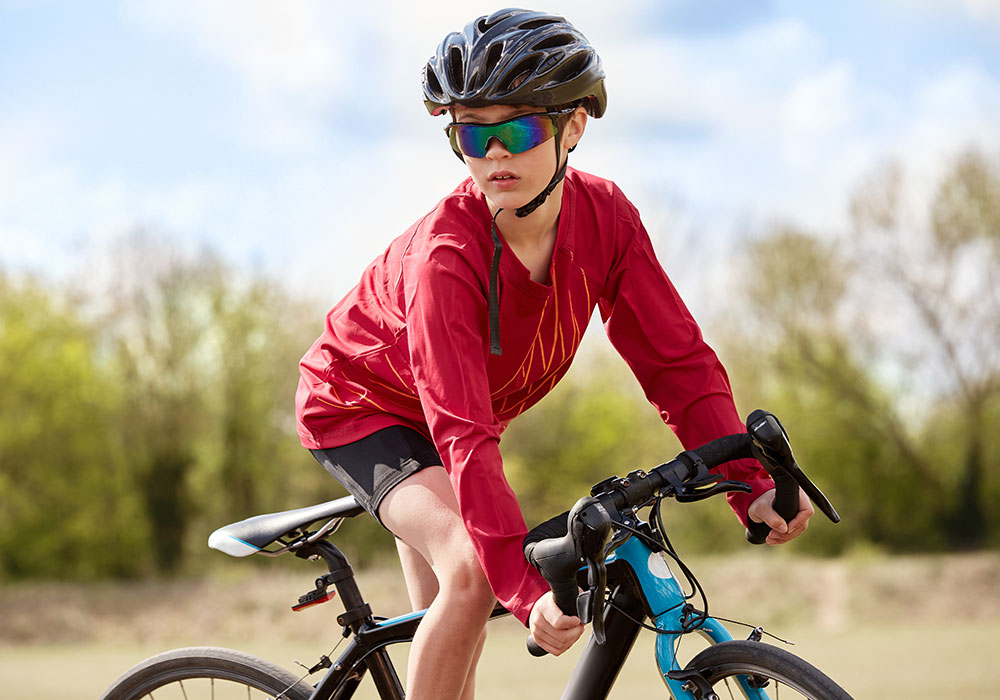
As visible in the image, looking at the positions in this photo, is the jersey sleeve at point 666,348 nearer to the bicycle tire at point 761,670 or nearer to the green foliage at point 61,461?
the bicycle tire at point 761,670

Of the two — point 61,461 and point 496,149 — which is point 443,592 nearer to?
point 496,149

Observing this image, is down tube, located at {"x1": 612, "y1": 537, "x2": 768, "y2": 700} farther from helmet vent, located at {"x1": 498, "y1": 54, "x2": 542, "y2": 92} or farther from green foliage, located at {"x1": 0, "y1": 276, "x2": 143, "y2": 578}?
green foliage, located at {"x1": 0, "y1": 276, "x2": 143, "y2": 578}

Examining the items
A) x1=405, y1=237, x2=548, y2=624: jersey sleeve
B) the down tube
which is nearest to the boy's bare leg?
x1=405, y1=237, x2=548, y2=624: jersey sleeve

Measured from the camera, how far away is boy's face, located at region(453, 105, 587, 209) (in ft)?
6.33

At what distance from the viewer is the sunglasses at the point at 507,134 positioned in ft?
6.33

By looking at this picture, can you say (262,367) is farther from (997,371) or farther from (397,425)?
(397,425)

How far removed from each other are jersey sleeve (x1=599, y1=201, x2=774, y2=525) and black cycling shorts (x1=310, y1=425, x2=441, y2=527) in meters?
0.48

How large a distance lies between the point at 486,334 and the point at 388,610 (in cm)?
819

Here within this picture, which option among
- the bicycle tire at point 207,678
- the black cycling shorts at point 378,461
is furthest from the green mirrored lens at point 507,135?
the bicycle tire at point 207,678

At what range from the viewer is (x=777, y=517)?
191cm

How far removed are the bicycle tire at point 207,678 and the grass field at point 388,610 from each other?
723 centimetres

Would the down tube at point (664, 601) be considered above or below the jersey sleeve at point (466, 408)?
below

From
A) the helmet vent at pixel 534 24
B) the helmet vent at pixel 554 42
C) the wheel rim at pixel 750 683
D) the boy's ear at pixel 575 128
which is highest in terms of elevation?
the helmet vent at pixel 534 24

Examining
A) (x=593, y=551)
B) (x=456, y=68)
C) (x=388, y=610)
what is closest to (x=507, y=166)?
(x=456, y=68)
